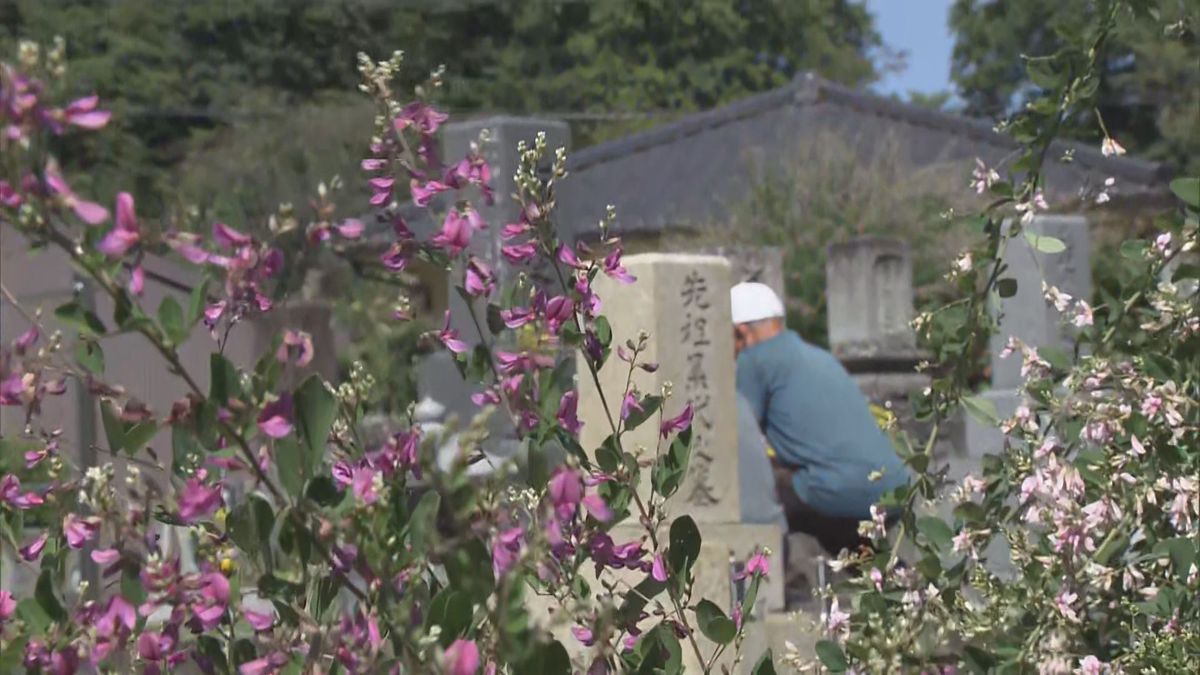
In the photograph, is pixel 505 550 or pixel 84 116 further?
pixel 505 550

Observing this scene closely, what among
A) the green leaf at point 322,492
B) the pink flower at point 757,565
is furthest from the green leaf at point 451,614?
the pink flower at point 757,565

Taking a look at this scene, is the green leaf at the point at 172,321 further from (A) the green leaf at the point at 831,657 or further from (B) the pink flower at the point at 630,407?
(A) the green leaf at the point at 831,657

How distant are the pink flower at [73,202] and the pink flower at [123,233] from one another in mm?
36

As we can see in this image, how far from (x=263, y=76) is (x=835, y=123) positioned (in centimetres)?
1886

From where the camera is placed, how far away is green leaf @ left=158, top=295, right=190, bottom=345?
1.38 m

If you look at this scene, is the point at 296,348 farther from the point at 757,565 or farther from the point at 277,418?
the point at 757,565

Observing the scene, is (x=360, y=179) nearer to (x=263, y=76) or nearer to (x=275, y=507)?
(x=263, y=76)

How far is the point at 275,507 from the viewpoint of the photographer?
157 centimetres

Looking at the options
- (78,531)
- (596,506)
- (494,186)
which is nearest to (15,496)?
(78,531)

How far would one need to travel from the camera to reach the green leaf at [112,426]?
1.49 meters

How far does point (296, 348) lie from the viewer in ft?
4.78

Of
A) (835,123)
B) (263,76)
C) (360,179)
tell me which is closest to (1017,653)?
(835,123)

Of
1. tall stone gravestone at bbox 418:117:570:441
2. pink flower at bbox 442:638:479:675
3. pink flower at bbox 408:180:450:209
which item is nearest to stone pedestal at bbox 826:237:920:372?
tall stone gravestone at bbox 418:117:570:441

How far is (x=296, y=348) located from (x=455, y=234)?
0.98 ft
